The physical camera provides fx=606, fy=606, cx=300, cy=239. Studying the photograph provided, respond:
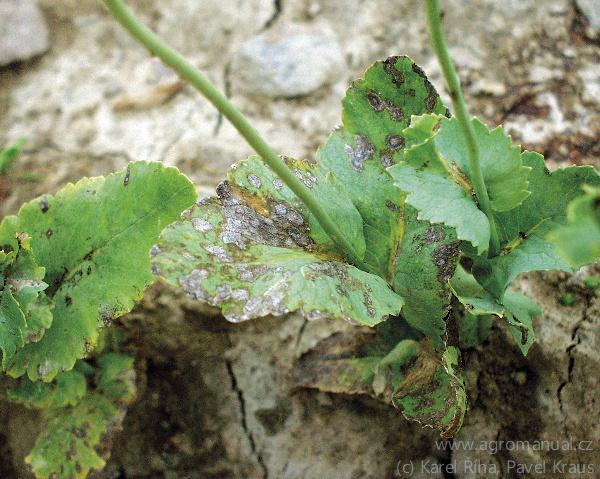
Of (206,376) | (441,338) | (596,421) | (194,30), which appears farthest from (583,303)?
(194,30)

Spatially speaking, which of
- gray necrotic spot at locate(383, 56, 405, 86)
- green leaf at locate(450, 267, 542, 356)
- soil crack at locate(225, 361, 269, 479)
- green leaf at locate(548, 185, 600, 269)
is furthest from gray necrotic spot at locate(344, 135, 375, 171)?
soil crack at locate(225, 361, 269, 479)

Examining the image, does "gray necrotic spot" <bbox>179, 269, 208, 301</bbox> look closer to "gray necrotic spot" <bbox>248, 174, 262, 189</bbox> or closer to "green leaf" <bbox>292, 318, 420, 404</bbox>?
"gray necrotic spot" <bbox>248, 174, 262, 189</bbox>

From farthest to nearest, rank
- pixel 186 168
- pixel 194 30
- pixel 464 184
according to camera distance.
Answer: pixel 194 30, pixel 186 168, pixel 464 184

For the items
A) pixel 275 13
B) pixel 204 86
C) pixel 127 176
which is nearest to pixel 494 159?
pixel 204 86

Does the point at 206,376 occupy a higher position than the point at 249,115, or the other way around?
the point at 249,115

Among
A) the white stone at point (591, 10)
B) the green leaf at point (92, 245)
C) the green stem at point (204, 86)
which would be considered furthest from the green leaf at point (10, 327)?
the white stone at point (591, 10)

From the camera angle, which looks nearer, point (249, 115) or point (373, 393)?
point (373, 393)

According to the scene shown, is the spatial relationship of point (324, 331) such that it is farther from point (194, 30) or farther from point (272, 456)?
point (194, 30)

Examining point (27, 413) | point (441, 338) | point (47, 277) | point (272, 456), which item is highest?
point (47, 277)
